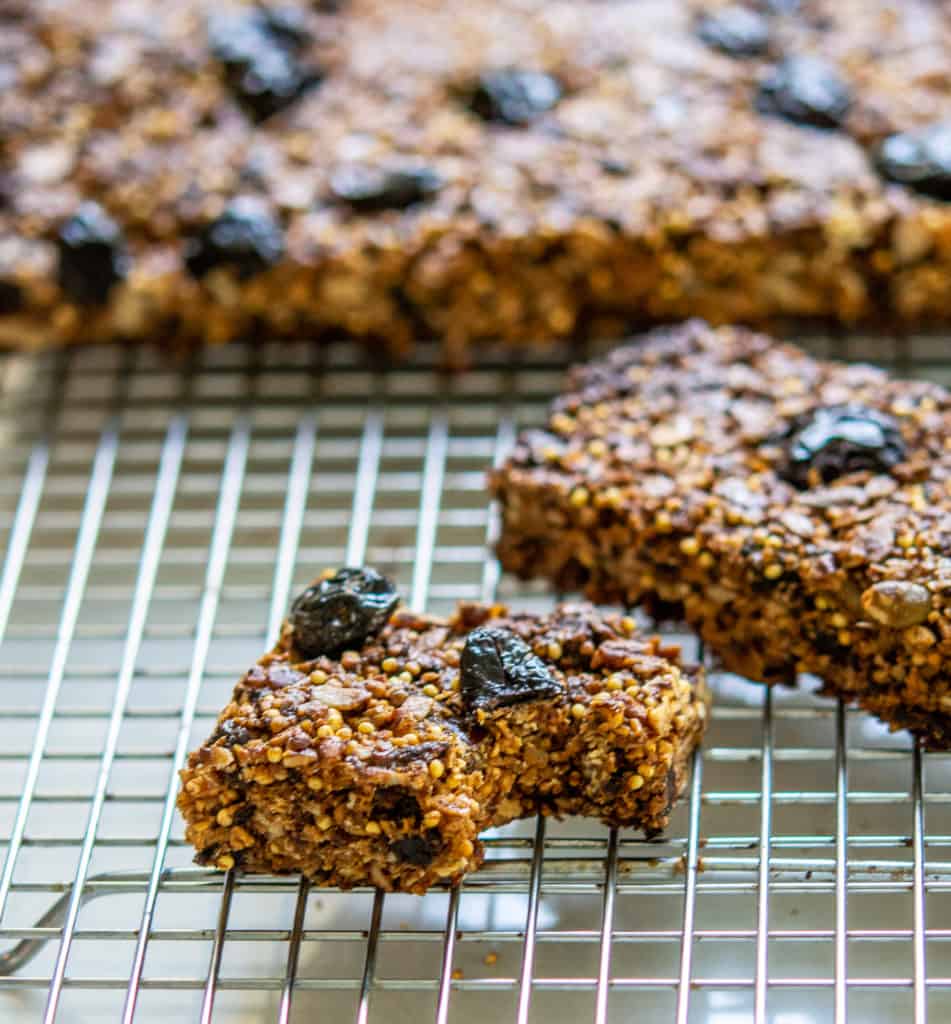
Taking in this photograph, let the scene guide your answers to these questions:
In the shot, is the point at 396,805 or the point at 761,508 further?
the point at 761,508

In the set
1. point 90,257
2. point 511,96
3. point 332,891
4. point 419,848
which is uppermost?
point 511,96

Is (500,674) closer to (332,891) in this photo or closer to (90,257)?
(332,891)

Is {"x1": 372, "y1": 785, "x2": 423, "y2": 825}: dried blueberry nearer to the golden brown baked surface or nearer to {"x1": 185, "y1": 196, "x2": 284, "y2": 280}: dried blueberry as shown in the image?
the golden brown baked surface

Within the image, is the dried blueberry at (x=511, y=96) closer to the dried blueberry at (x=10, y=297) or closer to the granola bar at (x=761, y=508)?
the granola bar at (x=761, y=508)

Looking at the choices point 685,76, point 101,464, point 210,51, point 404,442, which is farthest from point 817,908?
point 210,51

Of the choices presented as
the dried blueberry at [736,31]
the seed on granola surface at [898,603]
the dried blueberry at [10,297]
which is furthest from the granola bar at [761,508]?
the dried blueberry at [10,297]

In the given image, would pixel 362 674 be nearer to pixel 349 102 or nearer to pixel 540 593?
pixel 540 593

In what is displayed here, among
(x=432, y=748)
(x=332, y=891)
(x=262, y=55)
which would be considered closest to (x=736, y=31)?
(x=262, y=55)
